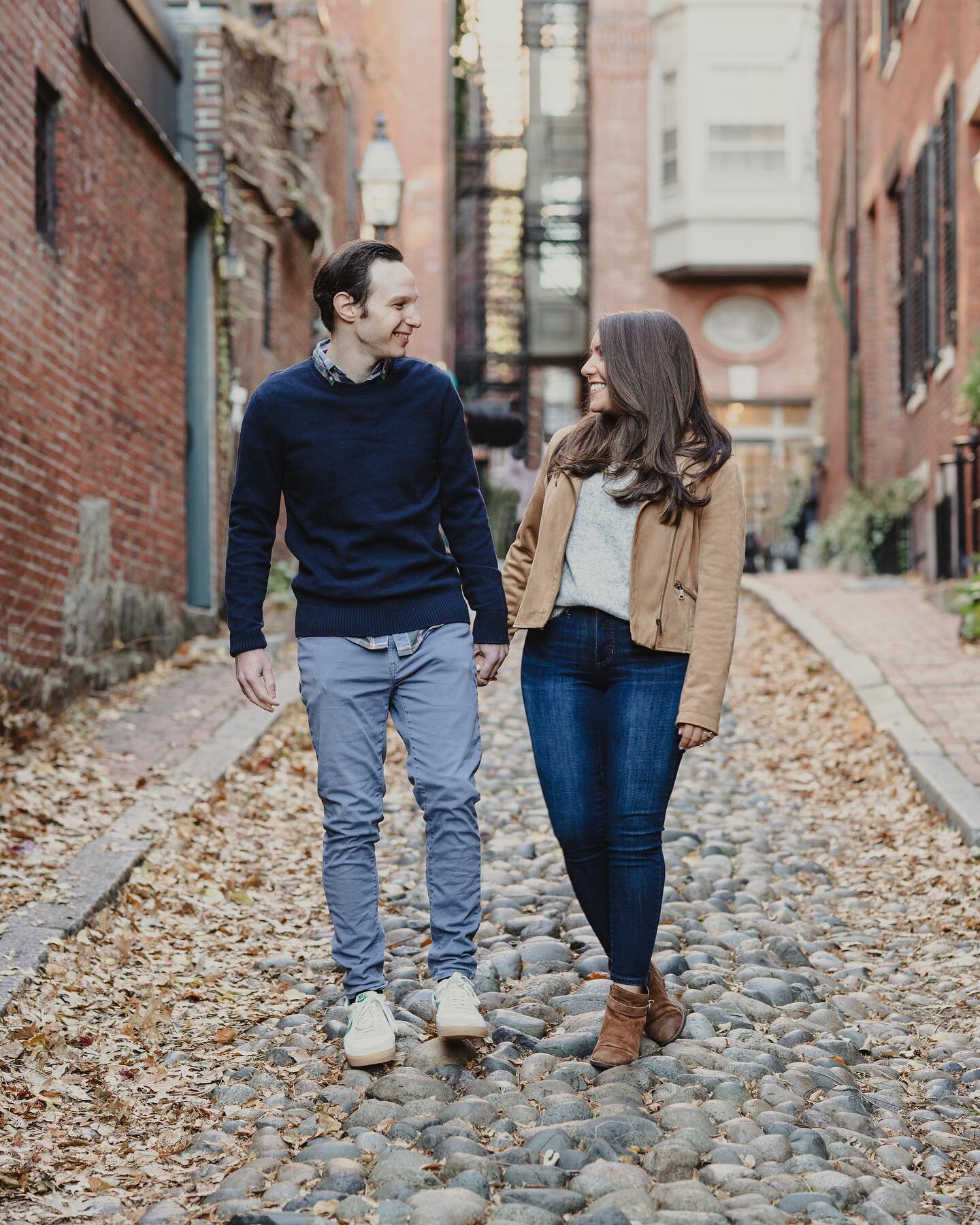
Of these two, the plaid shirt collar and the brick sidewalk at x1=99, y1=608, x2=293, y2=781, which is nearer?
the plaid shirt collar

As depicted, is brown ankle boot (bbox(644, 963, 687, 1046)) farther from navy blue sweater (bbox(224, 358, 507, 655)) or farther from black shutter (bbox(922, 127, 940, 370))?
black shutter (bbox(922, 127, 940, 370))

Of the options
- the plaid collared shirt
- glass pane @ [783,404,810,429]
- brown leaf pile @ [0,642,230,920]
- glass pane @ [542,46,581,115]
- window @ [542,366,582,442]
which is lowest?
brown leaf pile @ [0,642,230,920]

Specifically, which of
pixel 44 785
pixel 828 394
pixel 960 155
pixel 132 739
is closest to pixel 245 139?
pixel 960 155

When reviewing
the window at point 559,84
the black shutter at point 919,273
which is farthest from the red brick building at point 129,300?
the window at point 559,84

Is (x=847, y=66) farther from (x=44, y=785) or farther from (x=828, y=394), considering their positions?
(x=44, y=785)

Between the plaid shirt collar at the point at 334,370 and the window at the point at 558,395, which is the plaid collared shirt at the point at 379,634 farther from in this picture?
the window at the point at 558,395

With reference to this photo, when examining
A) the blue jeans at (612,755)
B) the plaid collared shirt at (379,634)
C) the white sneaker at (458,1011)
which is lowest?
the white sneaker at (458,1011)

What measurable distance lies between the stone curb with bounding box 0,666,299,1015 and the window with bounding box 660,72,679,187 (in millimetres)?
25203

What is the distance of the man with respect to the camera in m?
3.83

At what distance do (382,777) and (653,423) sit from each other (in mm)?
1102

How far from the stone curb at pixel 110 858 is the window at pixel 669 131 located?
25203mm

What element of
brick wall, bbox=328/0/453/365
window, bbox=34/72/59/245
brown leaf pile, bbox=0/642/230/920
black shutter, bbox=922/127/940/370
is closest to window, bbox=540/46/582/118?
brick wall, bbox=328/0/453/365

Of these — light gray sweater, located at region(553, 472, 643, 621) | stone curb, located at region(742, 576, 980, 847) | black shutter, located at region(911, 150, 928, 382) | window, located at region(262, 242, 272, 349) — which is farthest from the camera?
window, located at region(262, 242, 272, 349)

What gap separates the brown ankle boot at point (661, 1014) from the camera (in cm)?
400
